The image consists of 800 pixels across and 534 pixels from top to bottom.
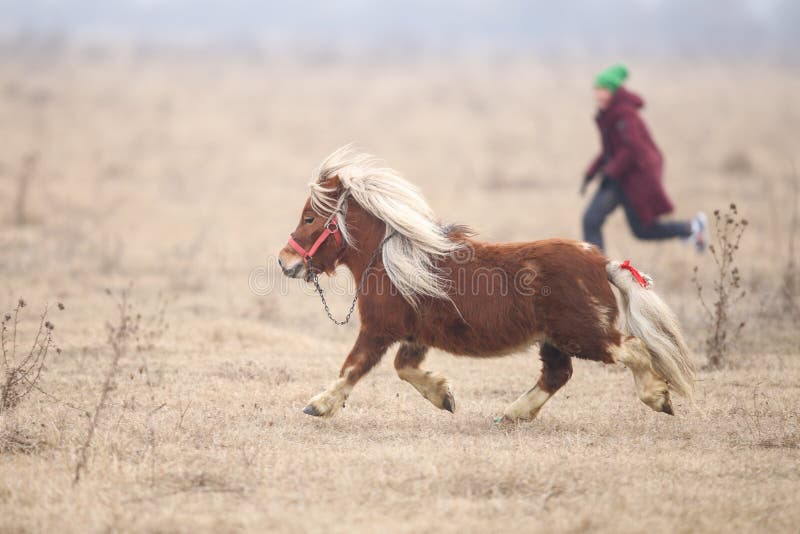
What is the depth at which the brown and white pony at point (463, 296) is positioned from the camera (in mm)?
5535

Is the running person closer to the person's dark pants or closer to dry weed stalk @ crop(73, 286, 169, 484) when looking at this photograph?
the person's dark pants

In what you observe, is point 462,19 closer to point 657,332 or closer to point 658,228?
point 658,228

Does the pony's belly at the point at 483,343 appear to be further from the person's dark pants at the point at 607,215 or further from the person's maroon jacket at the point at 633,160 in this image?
the person's maroon jacket at the point at 633,160

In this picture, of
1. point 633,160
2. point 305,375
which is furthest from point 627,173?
point 305,375

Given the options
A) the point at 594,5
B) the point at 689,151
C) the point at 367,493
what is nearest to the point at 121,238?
the point at 367,493

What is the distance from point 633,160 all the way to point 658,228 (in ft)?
2.55

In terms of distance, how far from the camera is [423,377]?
5965 mm

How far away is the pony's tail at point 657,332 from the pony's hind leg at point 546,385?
0.50 metres

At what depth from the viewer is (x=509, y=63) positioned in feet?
185

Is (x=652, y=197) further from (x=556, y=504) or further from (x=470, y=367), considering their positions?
(x=556, y=504)

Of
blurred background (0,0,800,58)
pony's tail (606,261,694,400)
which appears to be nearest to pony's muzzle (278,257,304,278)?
pony's tail (606,261,694,400)

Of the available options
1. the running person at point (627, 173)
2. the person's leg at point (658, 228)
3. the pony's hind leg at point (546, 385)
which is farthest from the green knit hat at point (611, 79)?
the pony's hind leg at point (546, 385)

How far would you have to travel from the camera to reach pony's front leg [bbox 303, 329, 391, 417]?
570 cm

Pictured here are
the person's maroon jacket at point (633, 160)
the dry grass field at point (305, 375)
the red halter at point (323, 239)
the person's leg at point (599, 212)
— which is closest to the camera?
the dry grass field at point (305, 375)
